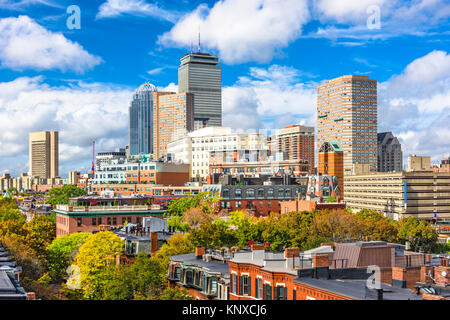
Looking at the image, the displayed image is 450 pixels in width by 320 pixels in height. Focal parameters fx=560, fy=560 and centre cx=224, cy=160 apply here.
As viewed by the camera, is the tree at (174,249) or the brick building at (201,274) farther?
the tree at (174,249)

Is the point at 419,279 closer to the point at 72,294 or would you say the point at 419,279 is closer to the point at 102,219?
the point at 72,294

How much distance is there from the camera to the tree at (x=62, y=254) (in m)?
59.3

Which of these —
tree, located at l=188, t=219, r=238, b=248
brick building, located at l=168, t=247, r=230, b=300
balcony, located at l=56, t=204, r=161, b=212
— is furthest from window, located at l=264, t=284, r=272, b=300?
balcony, located at l=56, t=204, r=161, b=212

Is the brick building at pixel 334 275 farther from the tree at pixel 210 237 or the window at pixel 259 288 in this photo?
the tree at pixel 210 237

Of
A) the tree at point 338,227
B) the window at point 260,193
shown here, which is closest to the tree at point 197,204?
the window at point 260,193

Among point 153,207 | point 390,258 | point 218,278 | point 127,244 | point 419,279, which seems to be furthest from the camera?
point 153,207

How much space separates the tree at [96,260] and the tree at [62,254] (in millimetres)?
6831

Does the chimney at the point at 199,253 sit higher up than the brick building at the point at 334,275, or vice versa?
the brick building at the point at 334,275

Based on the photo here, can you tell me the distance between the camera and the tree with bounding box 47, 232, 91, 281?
2334 inches

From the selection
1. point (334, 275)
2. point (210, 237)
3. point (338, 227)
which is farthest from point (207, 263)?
point (338, 227)

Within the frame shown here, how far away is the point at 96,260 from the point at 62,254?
49.2 ft
